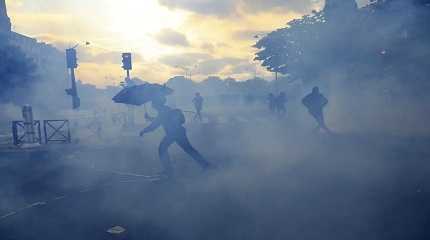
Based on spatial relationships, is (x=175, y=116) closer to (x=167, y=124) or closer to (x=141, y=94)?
(x=167, y=124)

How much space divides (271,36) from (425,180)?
34.7 m

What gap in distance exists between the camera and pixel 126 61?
23969mm

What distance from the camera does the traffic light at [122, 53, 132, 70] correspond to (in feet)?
78.1

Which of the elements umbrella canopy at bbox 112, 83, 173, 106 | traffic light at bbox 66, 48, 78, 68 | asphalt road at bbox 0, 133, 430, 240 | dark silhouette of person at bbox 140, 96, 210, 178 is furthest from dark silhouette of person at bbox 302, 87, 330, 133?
traffic light at bbox 66, 48, 78, 68

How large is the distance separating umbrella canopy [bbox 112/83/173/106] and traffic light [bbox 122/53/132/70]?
636 inches

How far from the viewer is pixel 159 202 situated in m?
6.40

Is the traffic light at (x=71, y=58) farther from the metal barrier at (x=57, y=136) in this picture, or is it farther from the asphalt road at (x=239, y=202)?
the asphalt road at (x=239, y=202)

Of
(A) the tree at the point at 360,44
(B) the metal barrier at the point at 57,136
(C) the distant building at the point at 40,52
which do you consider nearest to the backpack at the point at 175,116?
(B) the metal barrier at the point at 57,136

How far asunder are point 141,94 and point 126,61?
16.6 metres

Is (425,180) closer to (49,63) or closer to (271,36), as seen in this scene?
(271,36)

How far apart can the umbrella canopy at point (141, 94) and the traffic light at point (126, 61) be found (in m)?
16.1

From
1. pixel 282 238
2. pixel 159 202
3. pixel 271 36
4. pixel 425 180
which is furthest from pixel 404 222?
pixel 271 36

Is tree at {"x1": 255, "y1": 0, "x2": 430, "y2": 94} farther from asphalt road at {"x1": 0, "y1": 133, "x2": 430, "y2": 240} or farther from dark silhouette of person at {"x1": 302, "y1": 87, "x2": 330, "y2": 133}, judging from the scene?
asphalt road at {"x1": 0, "y1": 133, "x2": 430, "y2": 240}

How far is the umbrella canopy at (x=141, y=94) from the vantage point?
810 cm
